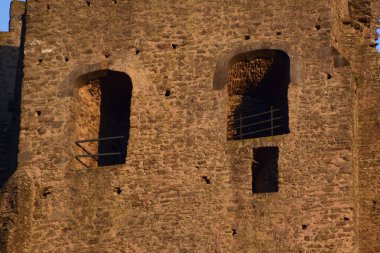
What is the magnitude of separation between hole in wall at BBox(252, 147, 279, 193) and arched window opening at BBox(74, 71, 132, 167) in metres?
2.39

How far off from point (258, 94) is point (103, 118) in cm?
283

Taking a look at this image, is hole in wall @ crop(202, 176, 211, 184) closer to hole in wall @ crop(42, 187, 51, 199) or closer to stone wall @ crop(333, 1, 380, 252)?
stone wall @ crop(333, 1, 380, 252)

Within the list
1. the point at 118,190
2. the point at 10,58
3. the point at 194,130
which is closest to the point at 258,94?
the point at 194,130

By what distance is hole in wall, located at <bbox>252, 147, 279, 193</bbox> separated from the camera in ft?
68.8

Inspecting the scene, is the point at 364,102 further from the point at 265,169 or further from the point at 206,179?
the point at 206,179

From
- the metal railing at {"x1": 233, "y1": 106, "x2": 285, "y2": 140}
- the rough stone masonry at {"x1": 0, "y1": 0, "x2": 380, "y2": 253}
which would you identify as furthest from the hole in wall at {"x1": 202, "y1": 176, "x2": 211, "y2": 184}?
the metal railing at {"x1": 233, "y1": 106, "x2": 285, "y2": 140}

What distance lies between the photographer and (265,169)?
69.5ft

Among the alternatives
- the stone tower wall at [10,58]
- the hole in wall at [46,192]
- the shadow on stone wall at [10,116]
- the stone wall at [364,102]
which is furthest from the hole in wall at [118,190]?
the stone tower wall at [10,58]

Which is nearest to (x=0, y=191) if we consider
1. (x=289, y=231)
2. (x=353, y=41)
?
(x=289, y=231)

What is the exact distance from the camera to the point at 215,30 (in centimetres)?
2223

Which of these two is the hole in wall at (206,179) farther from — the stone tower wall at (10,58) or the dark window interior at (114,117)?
the stone tower wall at (10,58)

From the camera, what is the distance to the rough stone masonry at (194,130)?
20.6 meters

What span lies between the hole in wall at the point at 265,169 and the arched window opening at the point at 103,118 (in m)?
2.39

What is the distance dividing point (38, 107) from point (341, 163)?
550 centimetres
